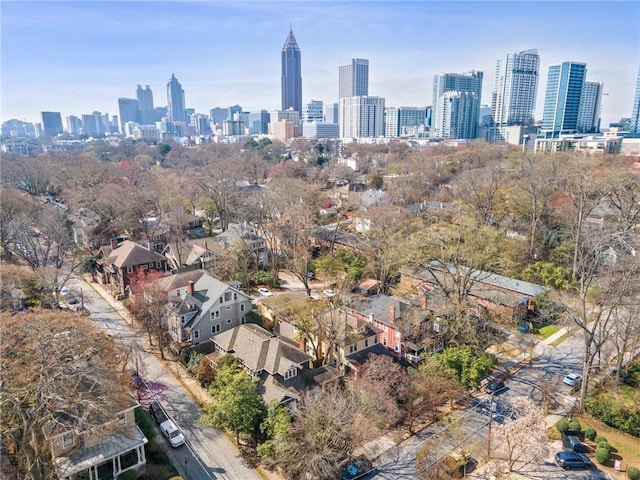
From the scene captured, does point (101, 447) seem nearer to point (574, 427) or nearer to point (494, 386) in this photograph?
point (494, 386)

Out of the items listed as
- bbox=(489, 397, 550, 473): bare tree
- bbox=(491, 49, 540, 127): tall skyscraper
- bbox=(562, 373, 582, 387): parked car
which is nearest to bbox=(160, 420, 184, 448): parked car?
bbox=(489, 397, 550, 473): bare tree

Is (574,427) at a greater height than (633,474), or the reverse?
(574,427)

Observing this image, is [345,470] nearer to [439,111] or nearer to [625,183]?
[625,183]

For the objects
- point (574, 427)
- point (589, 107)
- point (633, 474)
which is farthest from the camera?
point (589, 107)

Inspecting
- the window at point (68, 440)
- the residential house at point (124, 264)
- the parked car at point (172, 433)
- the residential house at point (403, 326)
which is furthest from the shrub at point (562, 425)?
the residential house at point (124, 264)

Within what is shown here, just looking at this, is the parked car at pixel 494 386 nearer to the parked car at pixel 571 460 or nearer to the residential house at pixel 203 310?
the parked car at pixel 571 460

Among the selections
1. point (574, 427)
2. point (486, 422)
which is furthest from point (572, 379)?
point (486, 422)

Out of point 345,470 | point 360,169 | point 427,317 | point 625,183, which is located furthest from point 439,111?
point 345,470
